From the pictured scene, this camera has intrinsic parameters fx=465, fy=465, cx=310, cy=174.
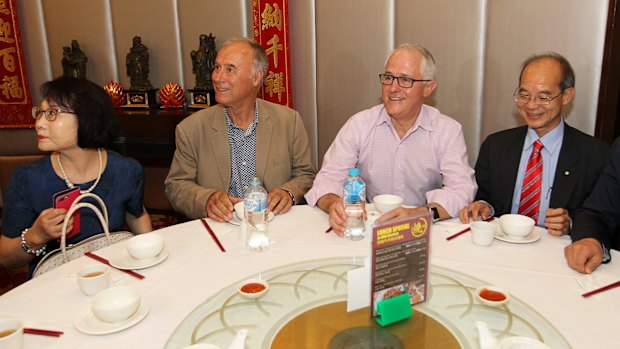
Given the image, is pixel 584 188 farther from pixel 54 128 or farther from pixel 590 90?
pixel 54 128

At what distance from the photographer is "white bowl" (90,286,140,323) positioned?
1.04 meters

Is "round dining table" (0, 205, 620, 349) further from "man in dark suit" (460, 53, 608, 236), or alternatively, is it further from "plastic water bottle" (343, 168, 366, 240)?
"man in dark suit" (460, 53, 608, 236)

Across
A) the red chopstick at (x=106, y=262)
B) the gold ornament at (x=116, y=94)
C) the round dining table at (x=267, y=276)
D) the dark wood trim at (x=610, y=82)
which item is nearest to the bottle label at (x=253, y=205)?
the round dining table at (x=267, y=276)

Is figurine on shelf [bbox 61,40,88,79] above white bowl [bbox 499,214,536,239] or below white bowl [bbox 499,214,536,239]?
above

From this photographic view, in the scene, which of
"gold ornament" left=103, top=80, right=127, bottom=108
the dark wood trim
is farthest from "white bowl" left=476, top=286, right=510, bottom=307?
"gold ornament" left=103, top=80, right=127, bottom=108

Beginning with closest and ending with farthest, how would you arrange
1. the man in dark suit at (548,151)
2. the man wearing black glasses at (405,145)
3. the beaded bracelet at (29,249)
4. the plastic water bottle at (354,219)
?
the plastic water bottle at (354,219) → the beaded bracelet at (29,249) → the man in dark suit at (548,151) → the man wearing black glasses at (405,145)

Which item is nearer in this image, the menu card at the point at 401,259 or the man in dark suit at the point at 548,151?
the menu card at the point at 401,259

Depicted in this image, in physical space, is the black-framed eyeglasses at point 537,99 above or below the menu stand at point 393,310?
above

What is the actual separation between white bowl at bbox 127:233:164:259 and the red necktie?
1.57m

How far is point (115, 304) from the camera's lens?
107 centimetres

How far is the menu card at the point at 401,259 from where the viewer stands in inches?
41.6

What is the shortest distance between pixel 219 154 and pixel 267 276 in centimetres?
119

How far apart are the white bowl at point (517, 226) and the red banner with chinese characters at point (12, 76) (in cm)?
430

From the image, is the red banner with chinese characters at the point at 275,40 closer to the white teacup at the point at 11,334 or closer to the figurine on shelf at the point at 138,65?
the figurine on shelf at the point at 138,65
